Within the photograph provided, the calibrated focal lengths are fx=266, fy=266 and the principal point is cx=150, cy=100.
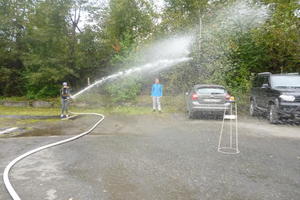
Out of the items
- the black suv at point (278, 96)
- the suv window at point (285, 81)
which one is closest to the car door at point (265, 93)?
the black suv at point (278, 96)

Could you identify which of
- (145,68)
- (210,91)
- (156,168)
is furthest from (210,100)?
(145,68)

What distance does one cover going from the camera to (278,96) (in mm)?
10406

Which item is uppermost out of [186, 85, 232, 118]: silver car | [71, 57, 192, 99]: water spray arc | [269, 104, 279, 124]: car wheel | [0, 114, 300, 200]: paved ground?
[71, 57, 192, 99]: water spray arc

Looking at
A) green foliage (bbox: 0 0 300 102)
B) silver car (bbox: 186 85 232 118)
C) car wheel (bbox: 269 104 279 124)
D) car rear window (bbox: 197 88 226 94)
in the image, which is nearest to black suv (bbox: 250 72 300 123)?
car wheel (bbox: 269 104 279 124)

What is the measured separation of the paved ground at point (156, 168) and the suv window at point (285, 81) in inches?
124

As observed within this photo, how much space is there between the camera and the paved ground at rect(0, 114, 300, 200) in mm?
4043

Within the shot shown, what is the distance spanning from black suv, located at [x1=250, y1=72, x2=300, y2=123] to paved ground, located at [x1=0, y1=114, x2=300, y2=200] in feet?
5.96

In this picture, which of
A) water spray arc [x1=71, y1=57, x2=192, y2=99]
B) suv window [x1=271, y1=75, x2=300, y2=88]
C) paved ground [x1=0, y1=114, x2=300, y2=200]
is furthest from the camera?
water spray arc [x1=71, y1=57, x2=192, y2=99]

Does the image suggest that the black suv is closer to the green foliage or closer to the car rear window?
the car rear window

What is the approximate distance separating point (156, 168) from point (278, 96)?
7314mm

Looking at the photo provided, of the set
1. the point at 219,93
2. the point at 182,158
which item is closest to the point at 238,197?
the point at 182,158

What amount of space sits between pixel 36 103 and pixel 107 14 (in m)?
9.21

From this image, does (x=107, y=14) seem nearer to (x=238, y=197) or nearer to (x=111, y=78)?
(x=111, y=78)

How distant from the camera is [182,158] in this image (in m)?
5.89
